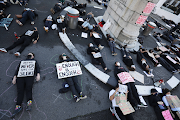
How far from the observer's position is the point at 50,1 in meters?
11.1

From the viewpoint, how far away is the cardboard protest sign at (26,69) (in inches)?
147

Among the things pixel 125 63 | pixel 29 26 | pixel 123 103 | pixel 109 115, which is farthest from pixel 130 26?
pixel 29 26

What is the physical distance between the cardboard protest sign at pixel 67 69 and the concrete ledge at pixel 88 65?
0.87 metres

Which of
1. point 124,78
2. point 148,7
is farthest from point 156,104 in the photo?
point 148,7

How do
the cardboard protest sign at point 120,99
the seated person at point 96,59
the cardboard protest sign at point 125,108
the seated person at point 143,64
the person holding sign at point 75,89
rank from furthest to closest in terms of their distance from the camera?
the seated person at point 143,64 < the seated person at point 96,59 < the person holding sign at point 75,89 < the cardboard protest sign at point 120,99 < the cardboard protest sign at point 125,108

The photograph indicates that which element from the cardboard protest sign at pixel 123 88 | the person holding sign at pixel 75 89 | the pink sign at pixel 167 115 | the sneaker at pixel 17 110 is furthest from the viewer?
the cardboard protest sign at pixel 123 88

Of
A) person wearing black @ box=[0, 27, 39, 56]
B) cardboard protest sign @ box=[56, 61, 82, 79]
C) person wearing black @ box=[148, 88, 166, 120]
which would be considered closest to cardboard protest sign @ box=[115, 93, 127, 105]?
person wearing black @ box=[148, 88, 166, 120]

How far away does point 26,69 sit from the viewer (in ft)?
12.7

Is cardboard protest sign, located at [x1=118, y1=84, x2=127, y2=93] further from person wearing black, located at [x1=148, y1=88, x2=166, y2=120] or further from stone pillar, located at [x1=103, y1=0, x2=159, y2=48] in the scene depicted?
stone pillar, located at [x1=103, y1=0, x2=159, y2=48]

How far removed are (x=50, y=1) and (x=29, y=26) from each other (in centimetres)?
675

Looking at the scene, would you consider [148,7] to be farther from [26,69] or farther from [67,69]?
[26,69]

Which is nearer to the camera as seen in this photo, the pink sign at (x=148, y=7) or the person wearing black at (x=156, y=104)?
the person wearing black at (x=156, y=104)

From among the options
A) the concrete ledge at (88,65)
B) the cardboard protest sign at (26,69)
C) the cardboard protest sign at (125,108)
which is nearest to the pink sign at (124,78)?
the concrete ledge at (88,65)

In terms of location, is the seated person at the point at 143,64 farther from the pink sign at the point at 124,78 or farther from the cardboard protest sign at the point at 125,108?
the cardboard protest sign at the point at 125,108
